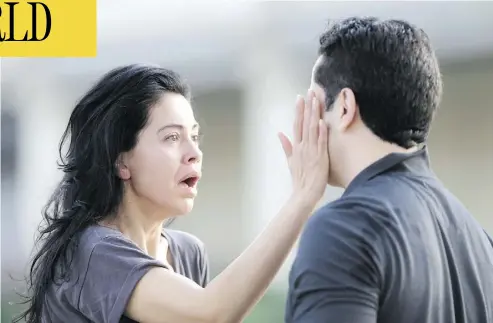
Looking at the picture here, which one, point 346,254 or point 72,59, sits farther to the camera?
point 72,59

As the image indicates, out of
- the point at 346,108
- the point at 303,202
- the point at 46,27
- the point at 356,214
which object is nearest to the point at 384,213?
the point at 356,214

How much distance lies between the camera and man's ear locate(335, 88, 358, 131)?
120cm

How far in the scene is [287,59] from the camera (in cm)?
377

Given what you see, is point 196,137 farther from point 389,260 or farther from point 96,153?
point 389,260

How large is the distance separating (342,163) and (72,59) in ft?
11.1

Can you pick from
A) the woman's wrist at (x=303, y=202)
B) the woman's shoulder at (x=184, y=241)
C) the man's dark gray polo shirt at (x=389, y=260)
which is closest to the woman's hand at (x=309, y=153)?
the woman's wrist at (x=303, y=202)

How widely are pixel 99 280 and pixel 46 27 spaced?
4.40 feet

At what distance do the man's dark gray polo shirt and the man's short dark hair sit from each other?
6 centimetres

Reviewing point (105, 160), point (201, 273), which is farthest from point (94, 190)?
point (201, 273)

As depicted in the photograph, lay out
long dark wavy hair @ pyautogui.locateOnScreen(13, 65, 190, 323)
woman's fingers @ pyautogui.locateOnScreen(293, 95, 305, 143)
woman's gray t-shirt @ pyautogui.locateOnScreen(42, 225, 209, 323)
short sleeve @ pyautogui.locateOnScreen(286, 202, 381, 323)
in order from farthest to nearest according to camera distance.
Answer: long dark wavy hair @ pyautogui.locateOnScreen(13, 65, 190, 323) → woman's gray t-shirt @ pyautogui.locateOnScreen(42, 225, 209, 323) → woman's fingers @ pyautogui.locateOnScreen(293, 95, 305, 143) → short sleeve @ pyautogui.locateOnScreen(286, 202, 381, 323)

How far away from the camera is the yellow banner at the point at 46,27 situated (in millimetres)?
2590

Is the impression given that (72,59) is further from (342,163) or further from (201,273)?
(342,163)

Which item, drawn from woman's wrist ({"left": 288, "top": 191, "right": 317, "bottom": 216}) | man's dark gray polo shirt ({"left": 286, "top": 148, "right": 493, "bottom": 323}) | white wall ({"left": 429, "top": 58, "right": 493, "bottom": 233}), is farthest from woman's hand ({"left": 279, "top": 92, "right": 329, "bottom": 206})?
white wall ({"left": 429, "top": 58, "right": 493, "bottom": 233})

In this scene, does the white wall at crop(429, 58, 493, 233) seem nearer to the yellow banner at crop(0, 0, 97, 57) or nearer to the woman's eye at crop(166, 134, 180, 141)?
the yellow banner at crop(0, 0, 97, 57)
